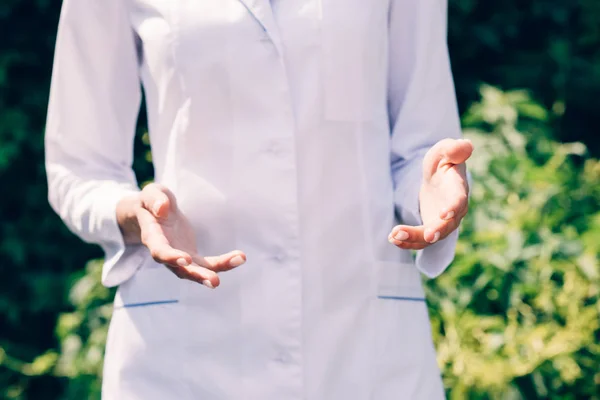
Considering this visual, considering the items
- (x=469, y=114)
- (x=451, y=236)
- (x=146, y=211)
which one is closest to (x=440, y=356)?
(x=469, y=114)

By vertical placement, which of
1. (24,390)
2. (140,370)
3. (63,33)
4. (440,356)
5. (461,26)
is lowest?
(24,390)

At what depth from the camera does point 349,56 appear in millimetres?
1817

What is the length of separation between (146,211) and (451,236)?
0.50 m

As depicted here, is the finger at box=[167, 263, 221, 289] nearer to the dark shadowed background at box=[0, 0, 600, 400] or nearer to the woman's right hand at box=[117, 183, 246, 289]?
the woman's right hand at box=[117, 183, 246, 289]

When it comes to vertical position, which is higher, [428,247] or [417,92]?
[417,92]

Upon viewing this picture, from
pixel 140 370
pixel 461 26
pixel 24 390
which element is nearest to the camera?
pixel 140 370

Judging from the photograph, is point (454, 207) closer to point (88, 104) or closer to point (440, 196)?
point (440, 196)

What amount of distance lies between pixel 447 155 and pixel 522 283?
1.75 m

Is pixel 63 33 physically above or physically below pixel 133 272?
above

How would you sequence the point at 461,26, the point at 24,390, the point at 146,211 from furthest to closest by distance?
the point at 461,26 → the point at 24,390 → the point at 146,211

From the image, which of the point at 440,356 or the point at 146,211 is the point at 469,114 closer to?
the point at 440,356

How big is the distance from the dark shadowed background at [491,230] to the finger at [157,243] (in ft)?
5.21

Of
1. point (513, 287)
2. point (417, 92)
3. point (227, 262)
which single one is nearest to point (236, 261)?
point (227, 262)

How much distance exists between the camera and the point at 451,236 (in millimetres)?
1846
